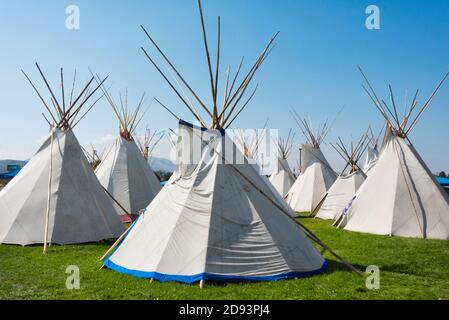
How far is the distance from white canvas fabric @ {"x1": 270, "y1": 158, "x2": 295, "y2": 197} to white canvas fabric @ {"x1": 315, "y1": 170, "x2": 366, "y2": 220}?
22.9 ft

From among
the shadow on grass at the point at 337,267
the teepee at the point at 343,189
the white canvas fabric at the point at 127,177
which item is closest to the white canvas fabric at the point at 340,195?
the teepee at the point at 343,189

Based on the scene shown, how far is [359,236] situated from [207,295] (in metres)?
6.95

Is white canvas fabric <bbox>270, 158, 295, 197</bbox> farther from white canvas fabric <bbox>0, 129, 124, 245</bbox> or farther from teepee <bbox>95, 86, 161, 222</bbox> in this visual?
white canvas fabric <bbox>0, 129, 124, 245</bbox>

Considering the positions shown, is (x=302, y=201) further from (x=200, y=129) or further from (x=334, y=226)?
(x=200, y=129)

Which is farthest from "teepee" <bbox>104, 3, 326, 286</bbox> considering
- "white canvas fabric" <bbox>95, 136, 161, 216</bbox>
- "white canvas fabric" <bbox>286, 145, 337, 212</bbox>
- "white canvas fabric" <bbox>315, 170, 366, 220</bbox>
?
"white canvas fabric" <bbox>286, 145, 337, 212</bbox>

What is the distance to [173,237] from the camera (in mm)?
6168

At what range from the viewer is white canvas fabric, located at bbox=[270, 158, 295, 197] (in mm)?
23141

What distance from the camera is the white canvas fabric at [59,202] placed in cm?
946

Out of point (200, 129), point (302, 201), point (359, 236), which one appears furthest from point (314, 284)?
point (302, 201)

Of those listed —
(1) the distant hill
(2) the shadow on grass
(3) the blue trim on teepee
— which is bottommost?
(2) the shadow on grass

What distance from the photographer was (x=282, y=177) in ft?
76.1

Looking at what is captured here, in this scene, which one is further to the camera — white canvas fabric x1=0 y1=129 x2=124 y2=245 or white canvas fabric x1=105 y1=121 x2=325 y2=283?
white canvas fabric x1=0 y1=129 x2=124 y2=245

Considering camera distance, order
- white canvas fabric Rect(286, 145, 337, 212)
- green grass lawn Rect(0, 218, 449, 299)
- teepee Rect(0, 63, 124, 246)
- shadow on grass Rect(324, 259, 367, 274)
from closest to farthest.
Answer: green grass lawn Rect(0, 218, 449, 299)
shadow on grass Rect(324, 259, 367, 274)
teepee Rect(0, 63, 124, 246)
white canvas fabric Rect(286, 145, 337, 212)

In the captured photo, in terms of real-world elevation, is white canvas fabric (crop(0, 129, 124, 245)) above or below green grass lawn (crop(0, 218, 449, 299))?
above
